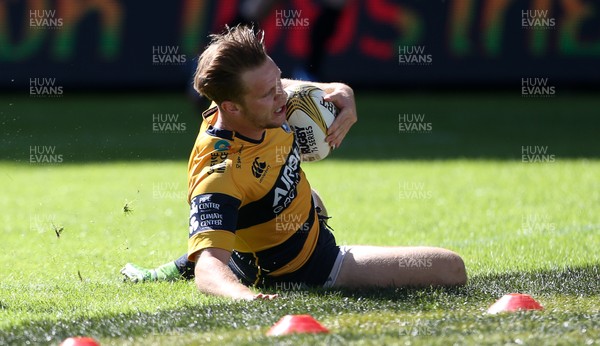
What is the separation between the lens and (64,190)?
32.3ft

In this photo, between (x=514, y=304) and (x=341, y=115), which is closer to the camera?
(x=514, y=304)

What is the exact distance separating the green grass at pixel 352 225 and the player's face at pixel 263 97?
91cm

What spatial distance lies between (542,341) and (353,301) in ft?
4.10

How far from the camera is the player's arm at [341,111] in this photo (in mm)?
5832

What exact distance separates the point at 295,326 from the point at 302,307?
0.68 metres

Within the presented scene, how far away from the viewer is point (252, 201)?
5363mm

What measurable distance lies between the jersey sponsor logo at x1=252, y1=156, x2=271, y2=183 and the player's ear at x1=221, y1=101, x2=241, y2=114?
0.87 ft

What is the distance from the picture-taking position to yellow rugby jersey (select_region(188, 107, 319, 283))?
16.6ft

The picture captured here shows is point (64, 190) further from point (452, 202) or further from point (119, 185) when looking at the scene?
point (452, 202)
